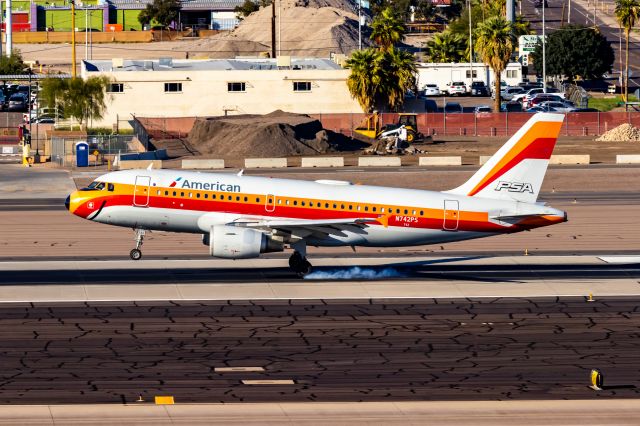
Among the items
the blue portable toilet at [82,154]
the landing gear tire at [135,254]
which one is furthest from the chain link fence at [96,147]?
the landing gear tire at [135,254]

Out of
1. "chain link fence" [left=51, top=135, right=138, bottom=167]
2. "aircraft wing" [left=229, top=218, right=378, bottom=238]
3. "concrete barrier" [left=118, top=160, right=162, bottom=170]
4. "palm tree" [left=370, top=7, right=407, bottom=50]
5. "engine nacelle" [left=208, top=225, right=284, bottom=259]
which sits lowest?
"engine nacelle" [left=208, top=225, right=284, bottom=259]

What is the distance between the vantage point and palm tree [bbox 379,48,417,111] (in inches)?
4537

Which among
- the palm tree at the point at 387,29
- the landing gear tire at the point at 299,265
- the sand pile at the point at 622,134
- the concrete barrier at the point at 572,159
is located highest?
the palm tree at the point at 387,29

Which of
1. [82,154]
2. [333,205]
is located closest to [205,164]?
[82,154]

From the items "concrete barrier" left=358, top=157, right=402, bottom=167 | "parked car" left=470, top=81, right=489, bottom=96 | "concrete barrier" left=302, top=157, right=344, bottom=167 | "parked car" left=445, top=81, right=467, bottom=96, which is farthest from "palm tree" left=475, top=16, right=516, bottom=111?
"concrete barrier" left=302, top=157, right=344, bottom=167

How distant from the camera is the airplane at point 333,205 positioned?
4453 centimetres

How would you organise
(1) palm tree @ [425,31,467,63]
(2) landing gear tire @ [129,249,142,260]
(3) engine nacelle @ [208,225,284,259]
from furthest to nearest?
(1) palm tree @ [425,31,467,63] → (2) landing gear tire @ [129,249,142,260] → (3) engine nacelle @ [208,225,284,259]

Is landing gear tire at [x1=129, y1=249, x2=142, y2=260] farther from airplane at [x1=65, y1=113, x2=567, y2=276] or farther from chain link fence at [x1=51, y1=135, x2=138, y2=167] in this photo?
chain link fence at [x1=51, y1=135, x2=138, y2=167]

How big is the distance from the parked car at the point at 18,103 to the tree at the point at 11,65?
24.0m

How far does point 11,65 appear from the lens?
6836 inches

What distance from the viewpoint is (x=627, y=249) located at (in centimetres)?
5391

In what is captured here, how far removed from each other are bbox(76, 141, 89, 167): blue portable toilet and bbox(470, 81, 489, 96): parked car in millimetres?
71091

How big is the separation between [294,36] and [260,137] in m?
91.6

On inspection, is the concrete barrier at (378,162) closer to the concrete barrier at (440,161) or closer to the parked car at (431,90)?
the concrete barrier at (440,161)
